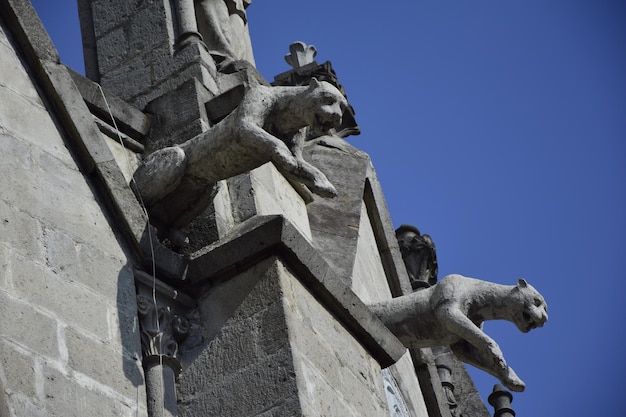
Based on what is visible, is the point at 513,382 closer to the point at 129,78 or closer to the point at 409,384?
the point at 409,384

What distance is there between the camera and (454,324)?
896 cm

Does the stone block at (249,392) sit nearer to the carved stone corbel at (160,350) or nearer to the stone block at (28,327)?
the carved stone corbel at (160,350)

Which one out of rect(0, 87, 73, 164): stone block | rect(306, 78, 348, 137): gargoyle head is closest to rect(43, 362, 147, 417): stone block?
rect(0, 87, 73, 164): stone block

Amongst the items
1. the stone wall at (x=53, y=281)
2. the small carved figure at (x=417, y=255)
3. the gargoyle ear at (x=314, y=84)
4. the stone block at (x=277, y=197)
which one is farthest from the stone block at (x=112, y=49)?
the small carved figure at (x=417, y=255)

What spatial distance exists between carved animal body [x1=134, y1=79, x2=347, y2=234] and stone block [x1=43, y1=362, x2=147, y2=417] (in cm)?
138

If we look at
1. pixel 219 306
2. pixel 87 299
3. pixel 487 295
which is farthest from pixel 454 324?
pixel 87 299

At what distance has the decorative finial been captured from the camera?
12297 millimetres

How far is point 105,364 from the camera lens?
23.5 ft

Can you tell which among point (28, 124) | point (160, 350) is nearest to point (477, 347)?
point (160, 350)

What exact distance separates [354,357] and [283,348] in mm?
843

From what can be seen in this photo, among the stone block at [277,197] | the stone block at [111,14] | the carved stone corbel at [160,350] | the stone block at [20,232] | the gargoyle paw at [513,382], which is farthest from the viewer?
the stone block at [111,14]

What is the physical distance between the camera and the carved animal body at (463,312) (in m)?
9.02

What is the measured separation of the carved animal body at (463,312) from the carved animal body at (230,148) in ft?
4.12

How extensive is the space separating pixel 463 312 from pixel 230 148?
64.5 inches
